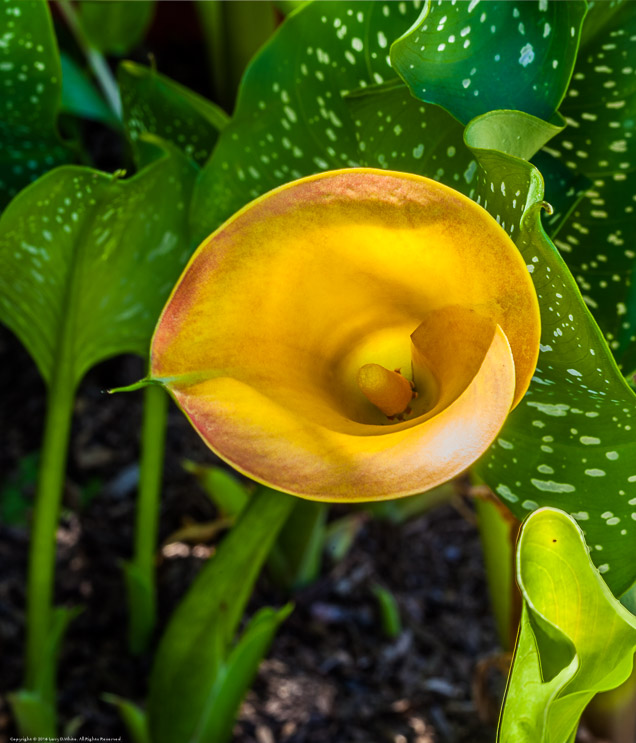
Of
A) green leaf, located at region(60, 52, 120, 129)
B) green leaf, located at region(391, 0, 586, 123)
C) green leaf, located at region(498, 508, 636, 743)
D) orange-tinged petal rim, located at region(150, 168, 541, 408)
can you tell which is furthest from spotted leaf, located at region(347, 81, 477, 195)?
green leaf, located at region(60, 52, 120, 129)

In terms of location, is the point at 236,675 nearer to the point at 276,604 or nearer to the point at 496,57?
the point at 276,604

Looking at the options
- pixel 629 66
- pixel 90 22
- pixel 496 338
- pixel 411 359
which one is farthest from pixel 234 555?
pixel 90 22

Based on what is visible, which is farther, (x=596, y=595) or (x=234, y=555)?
(x=234, y=555)

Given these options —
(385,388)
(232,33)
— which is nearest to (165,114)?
(385,388)

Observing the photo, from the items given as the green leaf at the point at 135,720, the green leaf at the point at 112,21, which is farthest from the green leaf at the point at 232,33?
the green leaf at the point at 135,720

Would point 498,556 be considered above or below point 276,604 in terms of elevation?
above

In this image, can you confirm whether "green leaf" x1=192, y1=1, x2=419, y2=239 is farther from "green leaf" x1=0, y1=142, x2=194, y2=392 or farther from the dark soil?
the dark soil

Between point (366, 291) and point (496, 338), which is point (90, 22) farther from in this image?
point (496, 338)

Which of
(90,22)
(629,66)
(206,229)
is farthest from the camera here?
(90,22)
